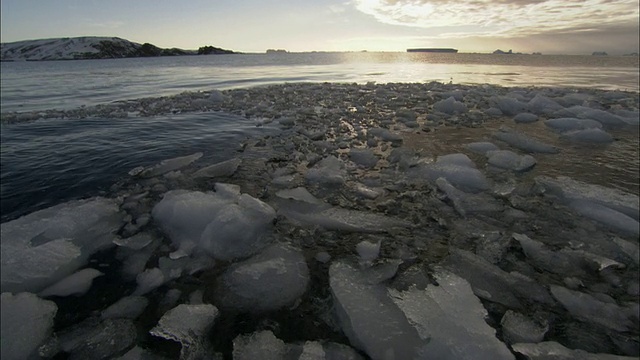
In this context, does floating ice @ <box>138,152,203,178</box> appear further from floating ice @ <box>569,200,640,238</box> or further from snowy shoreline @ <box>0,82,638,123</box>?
floating ice @ <box>569,200,640,238</box>

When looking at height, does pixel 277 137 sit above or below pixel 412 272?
above

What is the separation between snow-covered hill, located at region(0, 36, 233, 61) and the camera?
7962 centimetres

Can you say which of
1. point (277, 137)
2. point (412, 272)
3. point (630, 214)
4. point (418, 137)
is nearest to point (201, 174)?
point (277, 137)

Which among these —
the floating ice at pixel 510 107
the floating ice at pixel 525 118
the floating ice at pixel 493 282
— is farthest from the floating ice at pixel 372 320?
the floating ice at pixel 510 107

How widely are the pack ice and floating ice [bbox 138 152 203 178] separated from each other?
3458mm

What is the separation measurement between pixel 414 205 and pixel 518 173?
1.97 meters

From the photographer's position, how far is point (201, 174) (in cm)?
440

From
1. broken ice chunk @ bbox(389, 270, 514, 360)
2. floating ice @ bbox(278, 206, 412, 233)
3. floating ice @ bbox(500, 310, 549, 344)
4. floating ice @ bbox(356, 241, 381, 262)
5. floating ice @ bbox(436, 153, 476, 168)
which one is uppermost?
floating ice @ bbox(436, 153, 476, 168)

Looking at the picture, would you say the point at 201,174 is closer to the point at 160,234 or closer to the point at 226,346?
the point at 160,234

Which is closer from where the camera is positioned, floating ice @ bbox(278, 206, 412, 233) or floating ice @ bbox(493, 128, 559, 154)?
floating ice @ bbox(278, 206, 412, 233)

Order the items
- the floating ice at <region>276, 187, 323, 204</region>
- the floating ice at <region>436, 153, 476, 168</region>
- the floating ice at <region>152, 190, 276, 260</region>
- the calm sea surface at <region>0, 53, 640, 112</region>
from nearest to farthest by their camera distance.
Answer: the floating ice at <region>152, 190, 276, 260</region> < the floating ice at <region>276, 187, 323, 204</region> < the floating ice at <region>436, 153, 476, 168</region> < the calm sea surface at <region>0, 53, 640, 112</region>

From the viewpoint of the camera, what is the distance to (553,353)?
1699mm

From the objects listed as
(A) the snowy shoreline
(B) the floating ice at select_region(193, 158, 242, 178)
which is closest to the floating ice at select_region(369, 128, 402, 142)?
(A) the snowy shoreline

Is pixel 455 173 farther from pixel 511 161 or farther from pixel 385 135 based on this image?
pixel 385 135
